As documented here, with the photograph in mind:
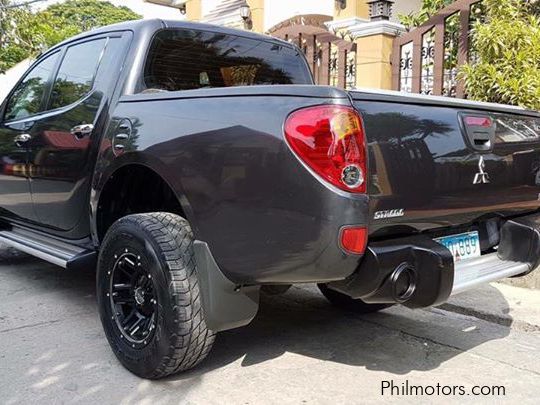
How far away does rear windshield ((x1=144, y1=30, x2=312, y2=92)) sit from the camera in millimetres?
3705

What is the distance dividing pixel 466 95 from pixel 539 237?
3.58 m

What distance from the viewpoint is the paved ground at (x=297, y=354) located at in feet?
9.81

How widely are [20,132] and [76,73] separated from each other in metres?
0.74

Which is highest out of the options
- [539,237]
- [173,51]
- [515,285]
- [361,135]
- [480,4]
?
[480,4]

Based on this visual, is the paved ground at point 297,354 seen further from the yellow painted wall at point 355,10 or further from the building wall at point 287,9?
the building wall at point 287,9

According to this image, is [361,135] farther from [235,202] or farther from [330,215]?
[235,202]

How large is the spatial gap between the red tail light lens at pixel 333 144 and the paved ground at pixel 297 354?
46.8 inches

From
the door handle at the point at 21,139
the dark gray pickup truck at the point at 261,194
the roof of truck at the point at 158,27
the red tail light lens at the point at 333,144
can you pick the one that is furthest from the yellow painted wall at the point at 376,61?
the red tail light lens at the point at 333,144

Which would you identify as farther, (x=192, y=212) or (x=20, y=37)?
(x=20, y=37)

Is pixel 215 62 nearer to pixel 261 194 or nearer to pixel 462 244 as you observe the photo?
pixel 261 194

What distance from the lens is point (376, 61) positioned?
7.92 meters

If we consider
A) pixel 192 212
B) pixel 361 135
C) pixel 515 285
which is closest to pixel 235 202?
pixel 192 212

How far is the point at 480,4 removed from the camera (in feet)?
22.3

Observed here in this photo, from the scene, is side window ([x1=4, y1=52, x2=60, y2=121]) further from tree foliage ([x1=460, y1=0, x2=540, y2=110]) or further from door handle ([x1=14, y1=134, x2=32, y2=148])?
tree foliage ([x1=460, y1=0, x2=540, y2=110])
